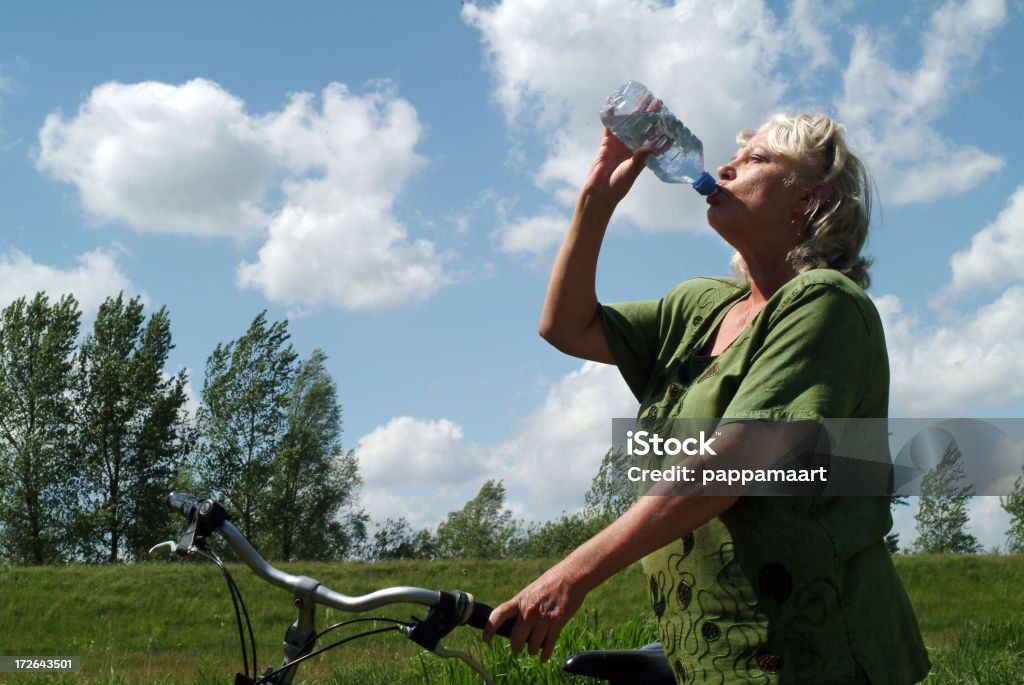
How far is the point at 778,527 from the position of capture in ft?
6.89

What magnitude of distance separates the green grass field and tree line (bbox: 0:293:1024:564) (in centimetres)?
2208

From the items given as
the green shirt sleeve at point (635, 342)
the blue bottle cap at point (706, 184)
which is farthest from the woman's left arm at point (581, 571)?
the blue bottle cap at point (706, 184)

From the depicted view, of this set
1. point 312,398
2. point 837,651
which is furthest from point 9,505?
point 837,651

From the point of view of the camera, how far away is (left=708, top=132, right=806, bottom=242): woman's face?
2533 mm

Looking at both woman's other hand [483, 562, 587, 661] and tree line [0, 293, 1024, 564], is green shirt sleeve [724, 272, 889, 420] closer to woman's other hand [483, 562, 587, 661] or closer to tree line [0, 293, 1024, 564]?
woman's other hand [483, 562, 587, 661]

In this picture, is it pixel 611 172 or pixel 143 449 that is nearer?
pixel 611 172

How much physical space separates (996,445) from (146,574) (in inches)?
720

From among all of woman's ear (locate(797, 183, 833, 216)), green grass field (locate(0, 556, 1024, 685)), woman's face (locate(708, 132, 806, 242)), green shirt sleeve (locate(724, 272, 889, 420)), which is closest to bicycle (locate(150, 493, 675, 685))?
green shirt sleeve (locate(724, 272, 889, 420))

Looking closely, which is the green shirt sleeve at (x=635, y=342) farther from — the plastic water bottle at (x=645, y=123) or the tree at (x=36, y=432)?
the tree at (x=36, y=432)

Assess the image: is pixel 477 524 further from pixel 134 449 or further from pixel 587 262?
pixel 587 262

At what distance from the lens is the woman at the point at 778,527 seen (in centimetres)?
201

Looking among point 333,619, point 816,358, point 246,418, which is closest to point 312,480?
point 246,418

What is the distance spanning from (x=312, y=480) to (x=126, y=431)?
337 inches

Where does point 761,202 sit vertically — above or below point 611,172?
below
